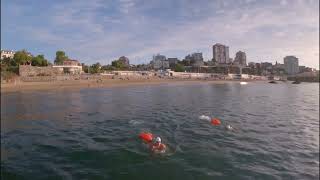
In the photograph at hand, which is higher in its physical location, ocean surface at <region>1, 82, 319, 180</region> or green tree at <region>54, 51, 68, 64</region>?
green tree at <region>54, 51, 68, 64</region>

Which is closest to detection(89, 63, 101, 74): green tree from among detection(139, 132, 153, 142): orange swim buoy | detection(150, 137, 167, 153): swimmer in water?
detection(139, 132, 153, 142): orange swim buoy

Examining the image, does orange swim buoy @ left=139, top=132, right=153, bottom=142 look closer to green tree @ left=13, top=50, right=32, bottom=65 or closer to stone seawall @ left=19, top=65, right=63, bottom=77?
stone seawall @ left=19, top=65, right=63, bottom=77

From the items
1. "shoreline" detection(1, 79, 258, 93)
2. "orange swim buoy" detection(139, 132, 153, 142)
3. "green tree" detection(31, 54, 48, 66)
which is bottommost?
"orange swim buoy" detection(139, 132, 153, 142)

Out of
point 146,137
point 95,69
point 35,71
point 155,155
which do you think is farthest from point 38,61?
point 155,155

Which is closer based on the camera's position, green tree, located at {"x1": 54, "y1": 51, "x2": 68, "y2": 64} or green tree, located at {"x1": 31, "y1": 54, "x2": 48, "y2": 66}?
green tree, located at {"x1": 31, "y1": 54, "x2": 48, "y2": 66}

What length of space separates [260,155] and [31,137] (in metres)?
15.9

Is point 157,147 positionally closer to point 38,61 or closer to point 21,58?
point 21,58

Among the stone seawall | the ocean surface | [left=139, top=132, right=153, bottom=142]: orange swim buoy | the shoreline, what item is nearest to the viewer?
the ocean surface

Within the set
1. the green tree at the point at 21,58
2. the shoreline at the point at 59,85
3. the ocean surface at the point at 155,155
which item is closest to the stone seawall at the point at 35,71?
the green tree at the point at 21,58

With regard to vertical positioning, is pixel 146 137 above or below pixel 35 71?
below

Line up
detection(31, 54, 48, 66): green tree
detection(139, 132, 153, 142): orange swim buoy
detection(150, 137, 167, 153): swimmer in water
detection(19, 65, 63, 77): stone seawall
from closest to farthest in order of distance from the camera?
detection(150, 137, 167, 153): swimmer in water, detection(139, 132, 153, 142): orange swim buoy, detection(19, 65, 63, 77): stone seawall, detection(31, 54, 48, 66): green tree

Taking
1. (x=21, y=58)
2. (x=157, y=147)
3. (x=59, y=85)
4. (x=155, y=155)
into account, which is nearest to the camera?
(x=155, y=155)

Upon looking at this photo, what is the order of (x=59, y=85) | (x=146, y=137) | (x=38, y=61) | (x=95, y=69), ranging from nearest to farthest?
(x=146, y=137) < (x=59, y=85) < (x=38, y=61) < (x=95, y=69)

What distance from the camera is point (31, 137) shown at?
24859 millimetres
